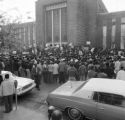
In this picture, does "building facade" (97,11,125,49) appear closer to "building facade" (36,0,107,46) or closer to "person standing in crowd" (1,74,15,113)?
"building facade" (36,0,107,46)

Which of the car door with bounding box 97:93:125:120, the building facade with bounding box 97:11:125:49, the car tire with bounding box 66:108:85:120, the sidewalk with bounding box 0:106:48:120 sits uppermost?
the building facade with bounding box 97:11:125:49

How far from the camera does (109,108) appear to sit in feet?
16.4

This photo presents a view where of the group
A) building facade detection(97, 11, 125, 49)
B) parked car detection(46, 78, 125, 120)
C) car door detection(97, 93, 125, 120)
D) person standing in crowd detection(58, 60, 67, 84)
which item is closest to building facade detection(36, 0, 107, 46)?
building facade detection(97, 11, 125, 49)

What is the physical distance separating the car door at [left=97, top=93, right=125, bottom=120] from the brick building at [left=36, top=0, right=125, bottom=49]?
1827cm

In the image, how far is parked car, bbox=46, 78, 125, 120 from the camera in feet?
16.2

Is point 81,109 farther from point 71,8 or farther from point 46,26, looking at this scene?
point 46,26

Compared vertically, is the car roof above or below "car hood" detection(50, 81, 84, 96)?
above

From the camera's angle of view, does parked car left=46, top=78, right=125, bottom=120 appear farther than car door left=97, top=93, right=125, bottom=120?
Yes

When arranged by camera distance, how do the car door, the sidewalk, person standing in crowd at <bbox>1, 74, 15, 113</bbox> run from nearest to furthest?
the car door
the sidewalk
person standing in crowd at <bbox>1, 74, 15, 113</bbox>

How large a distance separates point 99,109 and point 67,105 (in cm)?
113

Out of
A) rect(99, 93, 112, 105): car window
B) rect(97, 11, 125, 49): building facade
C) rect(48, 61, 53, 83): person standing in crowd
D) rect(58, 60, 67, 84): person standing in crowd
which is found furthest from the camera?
rect(97, 11, 125, 49): building facade

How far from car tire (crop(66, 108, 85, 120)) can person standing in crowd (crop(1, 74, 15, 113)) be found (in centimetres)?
235

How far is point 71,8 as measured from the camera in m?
22.8

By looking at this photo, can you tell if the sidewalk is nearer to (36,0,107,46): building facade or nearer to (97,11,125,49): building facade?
(36,0,107,46): building facade
